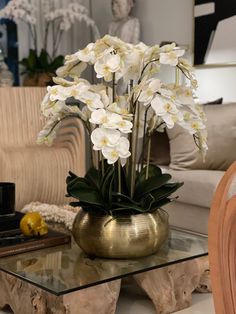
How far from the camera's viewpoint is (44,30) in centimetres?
534

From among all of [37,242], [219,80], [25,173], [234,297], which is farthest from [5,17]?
[234,297]

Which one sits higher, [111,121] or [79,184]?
[111,121]

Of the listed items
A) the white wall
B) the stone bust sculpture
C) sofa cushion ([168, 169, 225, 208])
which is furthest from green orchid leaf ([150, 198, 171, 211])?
the stone bust sculpture

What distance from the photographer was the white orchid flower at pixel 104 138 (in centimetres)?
165

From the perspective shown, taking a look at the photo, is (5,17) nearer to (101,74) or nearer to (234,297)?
(101,74)

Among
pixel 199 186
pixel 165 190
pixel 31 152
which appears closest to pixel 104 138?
pixel 165 190

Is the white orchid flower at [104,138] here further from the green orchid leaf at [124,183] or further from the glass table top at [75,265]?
the glass table top at [75,265]

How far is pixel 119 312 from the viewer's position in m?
2.20

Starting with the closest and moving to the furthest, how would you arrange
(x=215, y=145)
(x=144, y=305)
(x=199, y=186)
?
(x=144, y=305)
(x=199, y=186)
(x=215, y=145)

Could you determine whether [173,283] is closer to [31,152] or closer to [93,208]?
[93,208]

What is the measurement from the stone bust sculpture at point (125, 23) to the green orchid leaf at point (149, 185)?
10.4 feet

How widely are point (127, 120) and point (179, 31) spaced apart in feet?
10.6

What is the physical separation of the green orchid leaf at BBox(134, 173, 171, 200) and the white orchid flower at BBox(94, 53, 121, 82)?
0.45m

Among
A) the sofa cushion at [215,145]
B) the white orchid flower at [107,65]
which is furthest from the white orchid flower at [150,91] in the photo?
the sofa cushion at [215,145]
